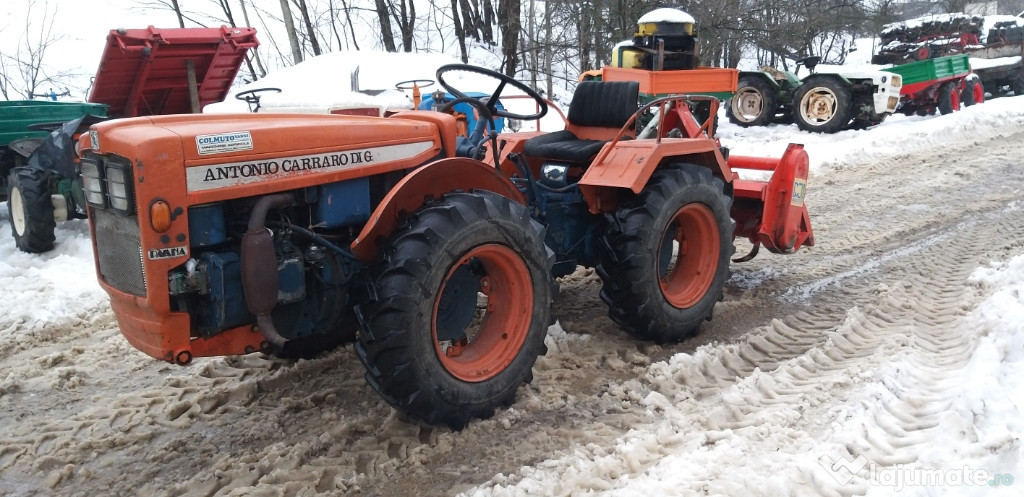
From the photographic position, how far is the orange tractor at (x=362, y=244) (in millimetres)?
2512

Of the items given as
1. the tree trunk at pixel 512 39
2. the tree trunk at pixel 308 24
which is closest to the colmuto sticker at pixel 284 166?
the tree trunk at pixel 512 39

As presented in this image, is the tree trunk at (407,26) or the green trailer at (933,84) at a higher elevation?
the tree trunk at (407,26)

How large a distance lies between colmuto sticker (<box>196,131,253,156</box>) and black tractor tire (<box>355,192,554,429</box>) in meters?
0.62

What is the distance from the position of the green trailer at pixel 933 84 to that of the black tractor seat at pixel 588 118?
10218 millimetres

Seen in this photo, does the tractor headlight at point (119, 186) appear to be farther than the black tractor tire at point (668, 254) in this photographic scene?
No

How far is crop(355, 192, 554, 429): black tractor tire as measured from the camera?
107 inches

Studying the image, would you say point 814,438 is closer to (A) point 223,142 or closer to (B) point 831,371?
(B) point 831,371

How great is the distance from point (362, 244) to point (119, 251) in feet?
2.72

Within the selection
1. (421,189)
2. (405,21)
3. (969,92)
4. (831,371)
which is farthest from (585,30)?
(421,189)

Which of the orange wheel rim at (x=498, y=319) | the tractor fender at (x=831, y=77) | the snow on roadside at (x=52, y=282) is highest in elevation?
the tractor fender at (x=831, y=77)

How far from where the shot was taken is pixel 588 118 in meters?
4.61

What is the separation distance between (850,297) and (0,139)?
738 cm

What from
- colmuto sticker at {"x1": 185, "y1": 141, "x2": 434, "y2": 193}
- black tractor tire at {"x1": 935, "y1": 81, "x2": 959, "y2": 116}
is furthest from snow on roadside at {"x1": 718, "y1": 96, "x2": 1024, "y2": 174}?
colmuto sticker at {"x1": 185, "y1": 141, "x2": 434, "y2": 193}

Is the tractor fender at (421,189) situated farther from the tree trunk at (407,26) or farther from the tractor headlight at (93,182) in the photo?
the tree trunk at (407,26)
